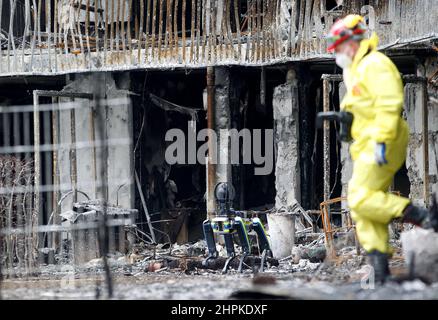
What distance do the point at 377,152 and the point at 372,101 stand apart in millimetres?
434

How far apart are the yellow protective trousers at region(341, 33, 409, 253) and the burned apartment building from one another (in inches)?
207

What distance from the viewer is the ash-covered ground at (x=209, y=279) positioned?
8.08 m

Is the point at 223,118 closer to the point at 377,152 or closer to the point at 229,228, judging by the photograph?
the point at 229,228

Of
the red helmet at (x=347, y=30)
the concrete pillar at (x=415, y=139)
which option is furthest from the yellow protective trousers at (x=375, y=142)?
the concrete pillar at (x=415, y=139)

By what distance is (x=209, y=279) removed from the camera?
11.7 meters

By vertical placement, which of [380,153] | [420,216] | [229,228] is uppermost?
[380,153]

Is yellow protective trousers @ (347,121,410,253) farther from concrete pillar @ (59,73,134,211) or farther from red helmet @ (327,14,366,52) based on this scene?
concrete pillar @ (59,73,134,211)

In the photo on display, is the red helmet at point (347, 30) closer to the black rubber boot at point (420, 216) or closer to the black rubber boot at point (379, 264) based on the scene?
the black rubber boot at point (420, 216)

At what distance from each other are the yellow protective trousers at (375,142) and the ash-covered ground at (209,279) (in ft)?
1.64

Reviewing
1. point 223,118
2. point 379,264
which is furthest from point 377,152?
point 223,118

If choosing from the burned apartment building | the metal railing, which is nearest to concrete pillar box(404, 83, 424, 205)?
the burned apartment building

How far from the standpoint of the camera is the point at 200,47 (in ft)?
52.9
